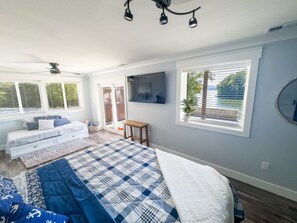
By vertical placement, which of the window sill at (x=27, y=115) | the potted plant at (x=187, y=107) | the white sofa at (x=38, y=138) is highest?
the potted plant at (x=187, y=107)

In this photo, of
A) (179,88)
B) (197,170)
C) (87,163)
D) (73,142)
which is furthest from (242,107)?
(73,142)

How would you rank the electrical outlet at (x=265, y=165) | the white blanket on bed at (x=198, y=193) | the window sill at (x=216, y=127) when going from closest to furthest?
the white blanket on bed at (x=198, y=193), the electrical outlet at (x=265, y=165), the window sill at (x=216, y=127)

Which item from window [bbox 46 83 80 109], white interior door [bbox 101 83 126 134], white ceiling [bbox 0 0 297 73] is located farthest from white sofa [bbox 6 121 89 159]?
white ceiling [bbox 0 0 297 73]

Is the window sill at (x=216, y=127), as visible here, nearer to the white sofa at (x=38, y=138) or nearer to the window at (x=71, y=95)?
the white sofa at (x=38, y=138)

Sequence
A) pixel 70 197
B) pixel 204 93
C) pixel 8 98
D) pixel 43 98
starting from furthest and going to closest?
pixel 43 98
pixel 8 98
pixel 204 93
pixel 70 197

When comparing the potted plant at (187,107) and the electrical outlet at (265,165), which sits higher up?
the potted plant at (187,107)

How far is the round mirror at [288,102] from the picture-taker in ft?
5.49

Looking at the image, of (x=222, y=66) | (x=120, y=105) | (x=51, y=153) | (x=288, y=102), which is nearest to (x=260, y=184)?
(x=288, y=102)

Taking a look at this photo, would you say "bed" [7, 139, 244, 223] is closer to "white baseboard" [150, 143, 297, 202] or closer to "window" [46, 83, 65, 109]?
"white baseboard" [150, 143, 297, 202]

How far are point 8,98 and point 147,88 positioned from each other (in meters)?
4.01

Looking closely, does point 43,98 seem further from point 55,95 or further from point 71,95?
point 71,95

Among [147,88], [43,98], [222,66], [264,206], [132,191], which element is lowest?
[264,206]

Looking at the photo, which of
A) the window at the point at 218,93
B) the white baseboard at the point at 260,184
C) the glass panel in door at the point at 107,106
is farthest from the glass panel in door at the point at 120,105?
the white baseboard at the point at 260,184

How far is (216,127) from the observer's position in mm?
2352
